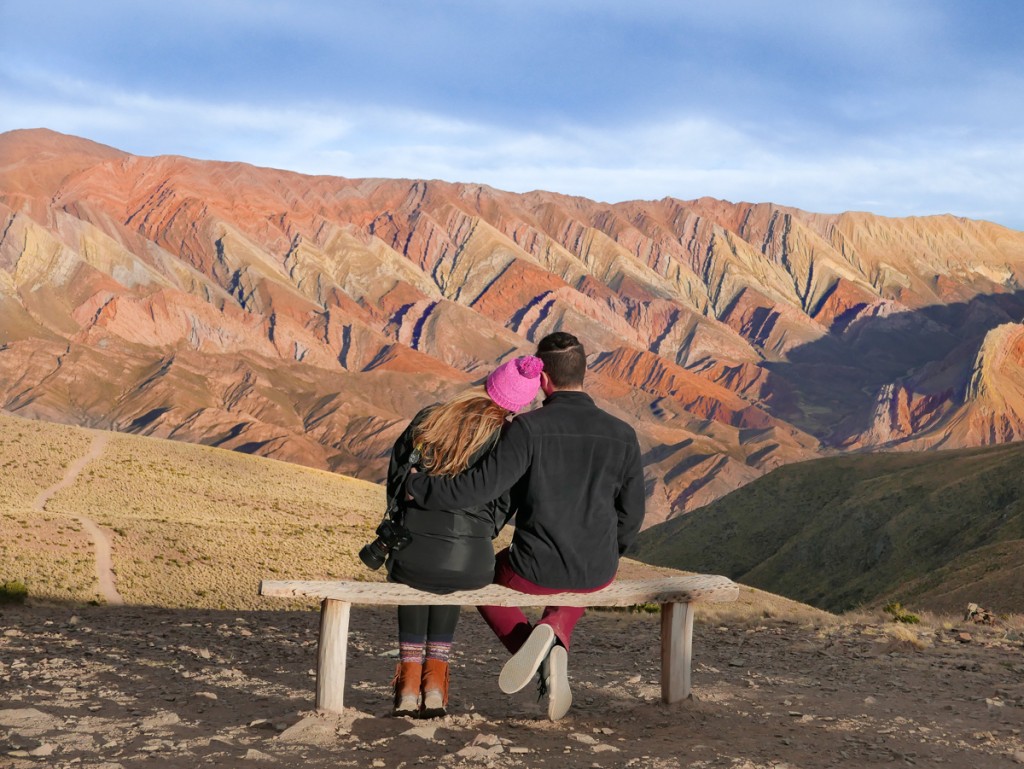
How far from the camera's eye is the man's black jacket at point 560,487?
24.1ft

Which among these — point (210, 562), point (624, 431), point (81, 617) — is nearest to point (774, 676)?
point (624, 431)

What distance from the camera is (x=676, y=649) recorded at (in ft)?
28.9

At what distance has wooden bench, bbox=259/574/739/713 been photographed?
779 cm

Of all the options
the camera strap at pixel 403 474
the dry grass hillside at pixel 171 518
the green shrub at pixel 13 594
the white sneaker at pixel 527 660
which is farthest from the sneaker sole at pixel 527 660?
the dry grass hillside at pixel 171 518

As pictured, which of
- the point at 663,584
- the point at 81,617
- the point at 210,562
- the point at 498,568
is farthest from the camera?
the point at 210,562

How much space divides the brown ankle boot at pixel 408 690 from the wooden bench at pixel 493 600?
1.47 feet

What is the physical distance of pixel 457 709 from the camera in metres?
8.82

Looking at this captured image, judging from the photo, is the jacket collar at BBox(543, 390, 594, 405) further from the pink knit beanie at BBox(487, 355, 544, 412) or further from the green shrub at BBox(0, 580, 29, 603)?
the green shrub at BBox(0, 580, 29, 603)

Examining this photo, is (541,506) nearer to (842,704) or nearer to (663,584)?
(663,584)

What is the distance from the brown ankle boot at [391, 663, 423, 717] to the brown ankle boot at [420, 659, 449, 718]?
63 millimetres

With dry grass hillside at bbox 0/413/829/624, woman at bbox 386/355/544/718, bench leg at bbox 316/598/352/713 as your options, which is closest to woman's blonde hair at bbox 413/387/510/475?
woman at bbox 386/355/544/718

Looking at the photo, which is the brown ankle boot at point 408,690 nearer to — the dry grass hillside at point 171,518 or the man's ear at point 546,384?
the man's ear at point 546,384

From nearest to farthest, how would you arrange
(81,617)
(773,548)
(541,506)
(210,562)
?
(541,506)
(81,617)
(210,562)
(773,548)

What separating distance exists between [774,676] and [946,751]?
384 centimetres
